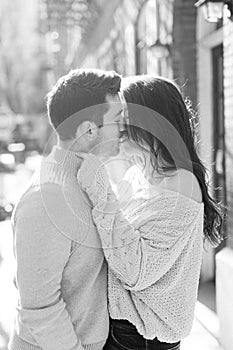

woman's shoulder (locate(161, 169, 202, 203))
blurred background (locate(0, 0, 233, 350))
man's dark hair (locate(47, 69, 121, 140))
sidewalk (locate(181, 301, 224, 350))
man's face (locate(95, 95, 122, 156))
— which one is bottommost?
sidewalk (locate(181, 301, 224, 350))

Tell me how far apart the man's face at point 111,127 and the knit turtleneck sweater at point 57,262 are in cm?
11

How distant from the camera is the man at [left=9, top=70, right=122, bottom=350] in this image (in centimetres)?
194

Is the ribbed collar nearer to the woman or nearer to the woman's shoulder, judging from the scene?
the woman

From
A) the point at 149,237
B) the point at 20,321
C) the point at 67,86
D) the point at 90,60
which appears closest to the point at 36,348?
the point at 20,321

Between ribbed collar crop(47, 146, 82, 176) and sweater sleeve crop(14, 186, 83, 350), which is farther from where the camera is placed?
ribbed collar crop(47, 146, 82, 176)

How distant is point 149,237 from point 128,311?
290 millimetres

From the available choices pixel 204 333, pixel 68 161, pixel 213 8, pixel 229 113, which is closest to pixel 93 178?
pixel 68 161

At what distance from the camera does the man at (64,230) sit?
1941mm

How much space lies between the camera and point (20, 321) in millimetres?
2045

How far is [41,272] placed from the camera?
1.94 metres

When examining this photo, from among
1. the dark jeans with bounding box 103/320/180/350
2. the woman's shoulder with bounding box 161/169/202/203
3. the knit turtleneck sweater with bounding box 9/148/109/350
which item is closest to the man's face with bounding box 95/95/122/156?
the knit turtleneck sweater with bounding box 9/148/109/350

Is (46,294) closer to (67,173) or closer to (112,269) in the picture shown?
(112,269)

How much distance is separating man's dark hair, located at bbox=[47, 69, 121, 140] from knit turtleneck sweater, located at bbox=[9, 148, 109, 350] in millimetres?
128

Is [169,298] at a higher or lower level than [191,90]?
higher
